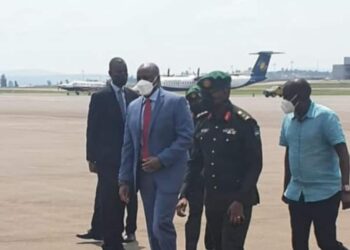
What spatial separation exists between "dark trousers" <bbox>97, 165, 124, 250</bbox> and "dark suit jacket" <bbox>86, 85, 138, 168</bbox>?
110 millimetres

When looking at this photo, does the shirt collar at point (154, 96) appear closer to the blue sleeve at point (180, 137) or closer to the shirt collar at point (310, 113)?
the blue sleeve at point (180, 137)

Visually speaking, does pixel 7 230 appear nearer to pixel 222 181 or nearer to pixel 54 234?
pixel 54 234

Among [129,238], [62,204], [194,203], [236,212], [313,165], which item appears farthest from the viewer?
[62,204]

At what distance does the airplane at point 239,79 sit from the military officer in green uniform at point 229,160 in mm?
87384

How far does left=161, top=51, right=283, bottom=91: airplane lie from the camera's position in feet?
323

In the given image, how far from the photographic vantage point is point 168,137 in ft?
24.7

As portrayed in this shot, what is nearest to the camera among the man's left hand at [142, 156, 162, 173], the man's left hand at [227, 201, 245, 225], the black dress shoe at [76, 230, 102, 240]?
the man's left hand at [227, 201, 245, 225]

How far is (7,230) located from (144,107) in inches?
133

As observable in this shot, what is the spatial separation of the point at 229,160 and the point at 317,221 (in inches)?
35.1

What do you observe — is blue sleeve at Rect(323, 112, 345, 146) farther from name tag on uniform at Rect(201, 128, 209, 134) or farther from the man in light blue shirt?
name tag on uniform at Rect(201, 128, 209, 134)

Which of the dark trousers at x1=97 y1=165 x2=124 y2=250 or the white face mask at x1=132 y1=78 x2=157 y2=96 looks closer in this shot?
the white face mask at x1=132 y1=78 x2=157 y2=96

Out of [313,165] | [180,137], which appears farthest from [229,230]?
[180,137]

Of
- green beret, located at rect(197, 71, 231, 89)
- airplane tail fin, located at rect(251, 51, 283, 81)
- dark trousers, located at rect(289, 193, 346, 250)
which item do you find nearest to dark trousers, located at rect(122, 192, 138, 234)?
dark trousers, located at rect(289, 193, 346, 250)

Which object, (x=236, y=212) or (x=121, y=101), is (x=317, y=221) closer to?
(x=236, y=212)
